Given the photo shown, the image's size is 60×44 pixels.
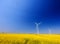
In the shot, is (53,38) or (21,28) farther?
(21,28)

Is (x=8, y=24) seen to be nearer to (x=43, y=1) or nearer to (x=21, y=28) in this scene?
(x=21, y=28)

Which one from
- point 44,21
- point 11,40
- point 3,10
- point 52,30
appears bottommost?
point 11,40

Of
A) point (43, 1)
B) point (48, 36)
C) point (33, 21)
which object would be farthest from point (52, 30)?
point (43, 1)

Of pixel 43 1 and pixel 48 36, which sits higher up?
pixel 43 1

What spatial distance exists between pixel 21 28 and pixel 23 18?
0.16 metres

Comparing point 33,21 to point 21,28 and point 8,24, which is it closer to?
point 21,28

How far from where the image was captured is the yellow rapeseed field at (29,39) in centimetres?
201

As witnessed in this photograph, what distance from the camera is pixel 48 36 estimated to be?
2.06 m

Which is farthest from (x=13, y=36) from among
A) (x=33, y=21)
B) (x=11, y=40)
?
(x=33, y=21)

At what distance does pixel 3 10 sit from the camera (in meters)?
2.24

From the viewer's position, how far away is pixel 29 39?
2076 millimetres

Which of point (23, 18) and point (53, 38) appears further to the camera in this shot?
point (23, 18)

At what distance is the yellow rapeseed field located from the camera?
2.01m

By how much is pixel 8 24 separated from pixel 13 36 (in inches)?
8.6
